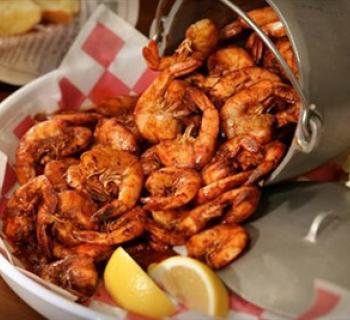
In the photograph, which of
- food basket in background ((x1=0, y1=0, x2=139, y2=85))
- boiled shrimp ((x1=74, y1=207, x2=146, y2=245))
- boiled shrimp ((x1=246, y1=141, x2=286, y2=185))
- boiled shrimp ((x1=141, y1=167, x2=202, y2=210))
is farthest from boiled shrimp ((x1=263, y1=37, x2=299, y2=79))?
food basket in background ((x1=0, y1=0, x2=139, y2=85))

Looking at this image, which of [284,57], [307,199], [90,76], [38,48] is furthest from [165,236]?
[38,48]

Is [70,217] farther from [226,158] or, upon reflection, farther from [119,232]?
[226,158]

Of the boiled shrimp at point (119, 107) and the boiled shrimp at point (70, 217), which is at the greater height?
the boiled shrimp at point (119, 107)

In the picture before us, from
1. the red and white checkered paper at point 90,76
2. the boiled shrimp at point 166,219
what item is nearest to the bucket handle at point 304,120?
the boiled shrimp at point 166,219

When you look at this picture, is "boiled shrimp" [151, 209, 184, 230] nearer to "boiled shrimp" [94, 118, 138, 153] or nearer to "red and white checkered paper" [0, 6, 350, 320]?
"boiled shrimp" [94, 118, 138, 153]

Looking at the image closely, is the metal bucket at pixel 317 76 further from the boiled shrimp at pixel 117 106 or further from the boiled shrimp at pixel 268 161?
the boiled shrimp at pixel 117 106

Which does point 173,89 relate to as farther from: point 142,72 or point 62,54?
point 62,54
